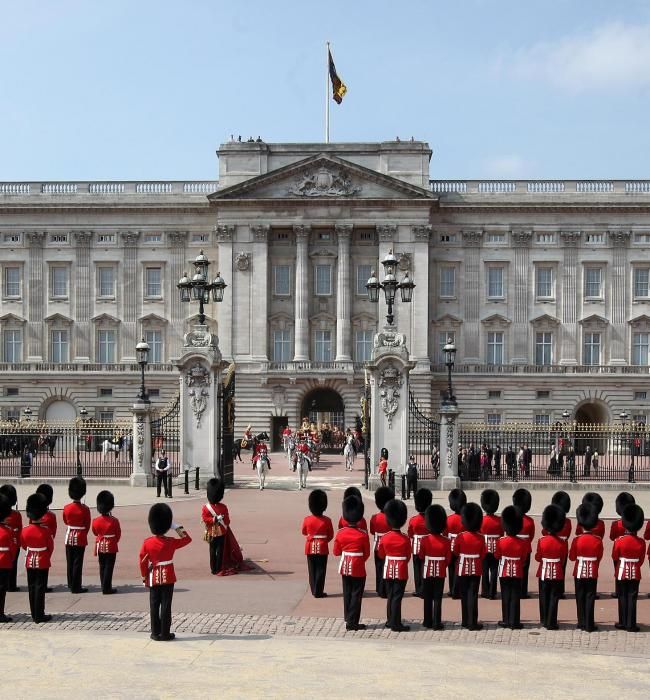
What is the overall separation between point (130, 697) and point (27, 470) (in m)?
24.5

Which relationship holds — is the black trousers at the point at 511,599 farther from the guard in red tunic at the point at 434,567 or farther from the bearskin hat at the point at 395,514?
the bearskin hat at the point at 395,514

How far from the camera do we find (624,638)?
12.8 metres

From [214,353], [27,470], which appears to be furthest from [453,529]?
[27,470]

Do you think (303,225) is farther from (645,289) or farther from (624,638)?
(624,638)

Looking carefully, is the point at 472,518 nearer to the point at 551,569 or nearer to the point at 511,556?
the point at 511,556

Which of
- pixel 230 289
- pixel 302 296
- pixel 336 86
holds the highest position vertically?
pixel 336 86

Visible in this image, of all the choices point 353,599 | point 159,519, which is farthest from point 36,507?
point 353,599

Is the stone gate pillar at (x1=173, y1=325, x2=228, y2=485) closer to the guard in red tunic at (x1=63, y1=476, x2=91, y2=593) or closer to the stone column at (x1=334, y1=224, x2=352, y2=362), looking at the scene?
the guard in red tunic at (x1=63, y1=476, x2=91, y2=593)

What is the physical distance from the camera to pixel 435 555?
13.2 meters

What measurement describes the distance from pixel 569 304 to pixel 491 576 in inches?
1776

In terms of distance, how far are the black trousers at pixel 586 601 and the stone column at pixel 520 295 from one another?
46.0 metres

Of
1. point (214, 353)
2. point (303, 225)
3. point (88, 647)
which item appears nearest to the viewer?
point (88, 647)

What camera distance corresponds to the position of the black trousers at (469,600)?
13.1 metres

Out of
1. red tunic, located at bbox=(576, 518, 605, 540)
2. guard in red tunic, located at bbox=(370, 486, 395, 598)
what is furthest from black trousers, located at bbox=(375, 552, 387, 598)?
red tunic, located at bbox=(576, 518, 605, 540)
